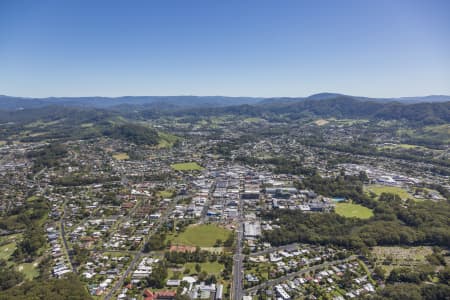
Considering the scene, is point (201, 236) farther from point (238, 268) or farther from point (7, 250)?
point (7, 250)

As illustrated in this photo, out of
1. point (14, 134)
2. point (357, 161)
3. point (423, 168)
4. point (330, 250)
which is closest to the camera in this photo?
point (330, 250)

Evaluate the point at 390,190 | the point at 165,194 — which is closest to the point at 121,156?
the point at 165,194

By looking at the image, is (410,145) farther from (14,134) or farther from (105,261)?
(14,134)

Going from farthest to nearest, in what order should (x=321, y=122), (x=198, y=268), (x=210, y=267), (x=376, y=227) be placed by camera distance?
(x=321, y=122) < (x=376, y=227) < (x=210, y=267) < (x=198, y=268)

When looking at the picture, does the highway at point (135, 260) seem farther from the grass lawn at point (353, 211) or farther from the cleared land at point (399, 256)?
the grass lawn at point (353, 211)

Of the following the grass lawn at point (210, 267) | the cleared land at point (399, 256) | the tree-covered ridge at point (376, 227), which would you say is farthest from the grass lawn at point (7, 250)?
the cleared land at point (399, 256)

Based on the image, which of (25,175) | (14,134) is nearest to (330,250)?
(25,175)
